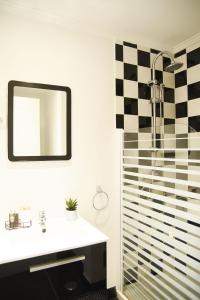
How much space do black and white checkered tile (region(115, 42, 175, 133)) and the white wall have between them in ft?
0.24

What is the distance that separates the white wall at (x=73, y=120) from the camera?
4.97ft

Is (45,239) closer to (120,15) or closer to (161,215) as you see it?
(161,215)

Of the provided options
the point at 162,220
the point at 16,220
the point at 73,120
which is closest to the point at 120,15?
the point at 73,120

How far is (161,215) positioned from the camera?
1.46 metres

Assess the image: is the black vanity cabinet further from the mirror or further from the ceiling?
the ceiling

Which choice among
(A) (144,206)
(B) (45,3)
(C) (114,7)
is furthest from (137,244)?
(B) (45,3)

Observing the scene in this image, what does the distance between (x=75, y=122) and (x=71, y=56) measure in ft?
1.64

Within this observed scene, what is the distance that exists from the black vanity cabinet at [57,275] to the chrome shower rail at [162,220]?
42 centimetres

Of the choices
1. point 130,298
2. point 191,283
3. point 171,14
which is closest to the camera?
point 191,283

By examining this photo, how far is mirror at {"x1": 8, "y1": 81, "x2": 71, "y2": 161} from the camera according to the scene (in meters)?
1.51

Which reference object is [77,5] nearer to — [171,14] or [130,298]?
[171,14]

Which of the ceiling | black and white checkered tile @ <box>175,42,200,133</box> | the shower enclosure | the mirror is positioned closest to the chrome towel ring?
the shower enclosure

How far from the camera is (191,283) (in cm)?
125

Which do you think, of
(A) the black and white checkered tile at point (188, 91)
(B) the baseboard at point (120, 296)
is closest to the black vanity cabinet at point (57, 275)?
(B) the baseboard at point (120, 296)
